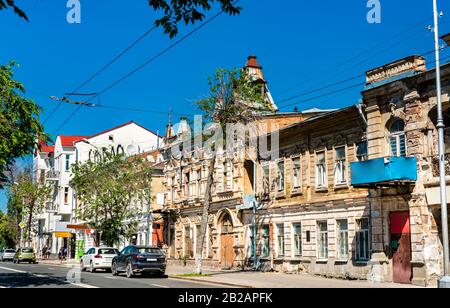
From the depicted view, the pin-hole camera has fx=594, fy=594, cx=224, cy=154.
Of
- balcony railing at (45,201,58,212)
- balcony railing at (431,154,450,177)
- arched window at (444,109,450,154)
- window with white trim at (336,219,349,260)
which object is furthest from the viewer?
balcony railing at (45,201,58,212)

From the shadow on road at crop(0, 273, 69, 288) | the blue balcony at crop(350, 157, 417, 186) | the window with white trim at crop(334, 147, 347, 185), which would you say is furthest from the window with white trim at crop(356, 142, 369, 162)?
the shadow on road at crop(0, 273, 69, 288)

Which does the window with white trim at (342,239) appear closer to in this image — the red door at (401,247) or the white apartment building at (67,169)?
the red door at (401,247)

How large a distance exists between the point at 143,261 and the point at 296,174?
30.2 ft

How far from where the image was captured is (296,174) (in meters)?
31.4

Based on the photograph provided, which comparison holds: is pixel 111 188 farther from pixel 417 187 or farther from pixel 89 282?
pixel 417 187

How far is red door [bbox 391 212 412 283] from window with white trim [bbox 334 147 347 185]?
394 centimetres

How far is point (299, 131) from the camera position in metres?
30.8

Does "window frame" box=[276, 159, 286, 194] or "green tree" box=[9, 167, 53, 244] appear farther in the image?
"green tree" box=[9, 167, 53, 244]

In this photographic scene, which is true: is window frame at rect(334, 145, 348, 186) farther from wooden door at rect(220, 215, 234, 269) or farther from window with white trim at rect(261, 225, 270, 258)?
wooden door at rect(220, 215, 234, 269)

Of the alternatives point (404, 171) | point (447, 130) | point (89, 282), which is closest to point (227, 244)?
point (89, 282)

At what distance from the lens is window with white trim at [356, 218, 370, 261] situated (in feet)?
85.5

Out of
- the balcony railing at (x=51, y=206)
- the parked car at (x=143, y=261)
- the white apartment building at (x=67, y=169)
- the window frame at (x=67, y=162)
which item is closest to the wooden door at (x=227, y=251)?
the parked car at (x=143, y=261)
